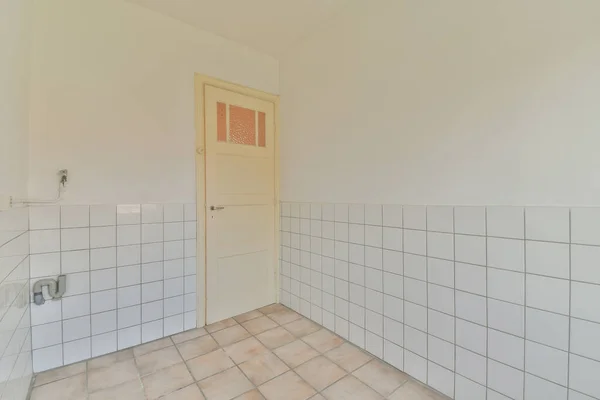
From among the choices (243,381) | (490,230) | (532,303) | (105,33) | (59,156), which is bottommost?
(243,381)

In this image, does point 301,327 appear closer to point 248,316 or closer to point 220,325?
point 248,316

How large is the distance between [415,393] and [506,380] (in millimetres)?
463

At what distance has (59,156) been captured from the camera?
5.54ft

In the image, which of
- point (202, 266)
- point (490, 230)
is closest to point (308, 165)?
point (202, 266)

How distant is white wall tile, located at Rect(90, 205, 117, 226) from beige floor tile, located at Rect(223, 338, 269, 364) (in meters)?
1.22

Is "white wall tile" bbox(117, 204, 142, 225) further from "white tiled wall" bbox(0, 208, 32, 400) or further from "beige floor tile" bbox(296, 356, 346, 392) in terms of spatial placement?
"beige floor tile" bbox(296, 356, 346, 392)

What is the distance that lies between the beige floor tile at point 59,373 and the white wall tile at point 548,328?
250 centimetres

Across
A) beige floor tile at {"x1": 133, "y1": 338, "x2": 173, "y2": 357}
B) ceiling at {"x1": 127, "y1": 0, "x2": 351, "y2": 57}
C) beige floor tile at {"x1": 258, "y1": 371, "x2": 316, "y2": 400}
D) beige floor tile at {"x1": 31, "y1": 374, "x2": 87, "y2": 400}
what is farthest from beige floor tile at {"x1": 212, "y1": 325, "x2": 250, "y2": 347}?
ceiling at {"x1": 127, "y1": 0, "x2": 351, "y2": 57}

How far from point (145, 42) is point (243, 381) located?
2427 millimetres

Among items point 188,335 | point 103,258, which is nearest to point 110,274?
point 103,258

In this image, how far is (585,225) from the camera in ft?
3.55

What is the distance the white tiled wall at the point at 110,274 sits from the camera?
5.46 ft

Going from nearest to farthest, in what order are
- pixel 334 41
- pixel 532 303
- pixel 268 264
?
pixel 532 303
pixel 334 41
pixel 268 264

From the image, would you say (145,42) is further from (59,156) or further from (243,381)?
(243,381)
